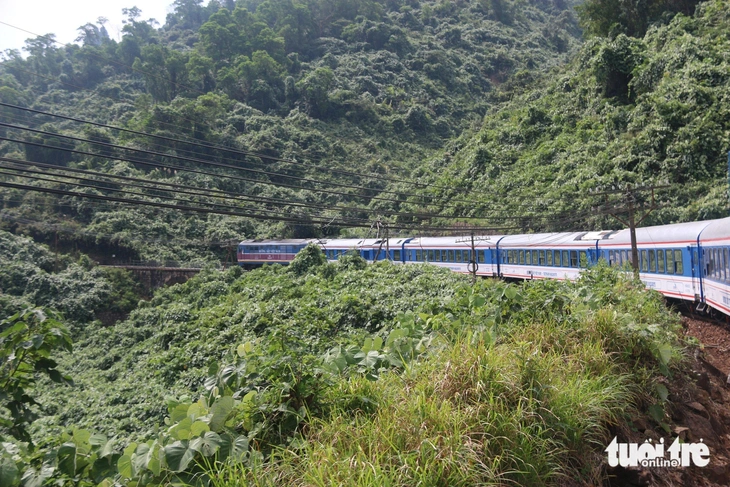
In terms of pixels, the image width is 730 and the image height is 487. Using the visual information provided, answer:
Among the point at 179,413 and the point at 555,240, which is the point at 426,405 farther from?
the point at 555,240

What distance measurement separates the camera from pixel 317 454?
2.87m

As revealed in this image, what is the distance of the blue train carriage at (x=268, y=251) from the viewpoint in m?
32.9

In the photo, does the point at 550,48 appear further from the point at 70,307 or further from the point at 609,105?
the point at 70,307

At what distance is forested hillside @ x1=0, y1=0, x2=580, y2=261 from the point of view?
3841 cm

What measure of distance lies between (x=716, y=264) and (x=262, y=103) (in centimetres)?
5591

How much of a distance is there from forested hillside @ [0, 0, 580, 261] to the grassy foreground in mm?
21691

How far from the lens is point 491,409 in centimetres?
340

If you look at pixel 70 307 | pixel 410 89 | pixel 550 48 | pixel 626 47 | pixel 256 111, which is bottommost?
pixel 70 307

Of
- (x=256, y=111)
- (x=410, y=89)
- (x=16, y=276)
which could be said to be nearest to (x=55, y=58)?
(x=256, y=111)

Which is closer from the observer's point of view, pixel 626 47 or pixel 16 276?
pixel 16 276

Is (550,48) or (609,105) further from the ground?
(550,48)

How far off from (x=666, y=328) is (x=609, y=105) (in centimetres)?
2861

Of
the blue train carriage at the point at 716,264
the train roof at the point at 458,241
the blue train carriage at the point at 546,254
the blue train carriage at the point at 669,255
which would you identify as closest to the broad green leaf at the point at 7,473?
the blue train carriage at the point at 669,255

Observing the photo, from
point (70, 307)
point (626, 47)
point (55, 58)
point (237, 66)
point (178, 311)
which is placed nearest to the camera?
point (178, 311)
